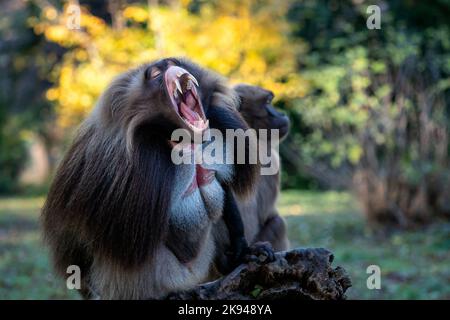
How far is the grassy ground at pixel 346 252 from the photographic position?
6398 millimetres

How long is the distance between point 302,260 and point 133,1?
1089cm

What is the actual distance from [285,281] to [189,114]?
3.56ft

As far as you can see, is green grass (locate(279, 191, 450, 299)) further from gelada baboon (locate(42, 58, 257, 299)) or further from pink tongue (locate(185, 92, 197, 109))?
pink tongue (locate(185, 92, 197, 109))

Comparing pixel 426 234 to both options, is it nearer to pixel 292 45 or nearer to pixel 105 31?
pixel 292 45

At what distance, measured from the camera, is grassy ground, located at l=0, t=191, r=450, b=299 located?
6.40 m

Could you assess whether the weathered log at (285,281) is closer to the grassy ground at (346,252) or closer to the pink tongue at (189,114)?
the pink tongue at (189,114)

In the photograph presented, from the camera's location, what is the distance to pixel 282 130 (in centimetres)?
536

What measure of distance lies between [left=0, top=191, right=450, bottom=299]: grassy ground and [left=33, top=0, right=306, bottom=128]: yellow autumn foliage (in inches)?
89.0

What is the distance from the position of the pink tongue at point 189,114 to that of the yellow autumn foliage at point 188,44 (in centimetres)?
639

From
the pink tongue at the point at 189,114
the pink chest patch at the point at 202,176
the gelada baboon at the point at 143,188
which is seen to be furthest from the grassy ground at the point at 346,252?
the pink tongue at the point at 189,114

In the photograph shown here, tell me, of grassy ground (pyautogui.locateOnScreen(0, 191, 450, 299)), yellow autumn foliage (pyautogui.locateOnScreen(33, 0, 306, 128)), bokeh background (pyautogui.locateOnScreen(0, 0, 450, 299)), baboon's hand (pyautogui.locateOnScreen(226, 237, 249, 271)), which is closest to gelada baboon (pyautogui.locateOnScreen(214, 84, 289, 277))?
baboon's hand (pyautogui.locateOnScreen(226, 237, 249, 271))

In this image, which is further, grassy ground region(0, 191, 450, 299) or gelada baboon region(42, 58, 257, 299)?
grassy ground region(0, 191, 450, 299)

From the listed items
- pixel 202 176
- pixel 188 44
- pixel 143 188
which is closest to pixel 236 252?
pixel 202 176
